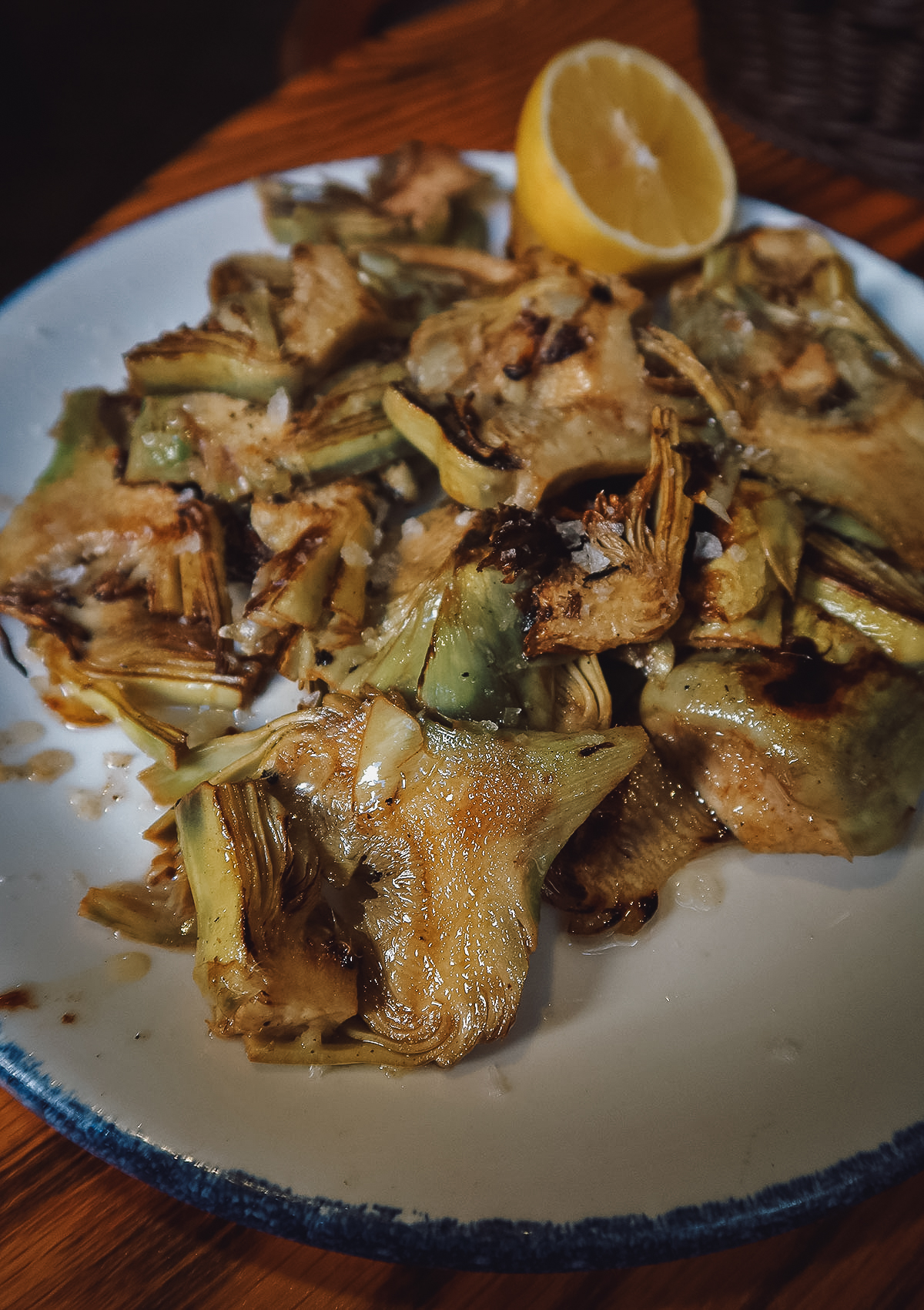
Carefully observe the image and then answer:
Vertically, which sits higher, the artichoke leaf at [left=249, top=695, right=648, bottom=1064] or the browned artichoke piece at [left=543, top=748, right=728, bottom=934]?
the artichoke leaf at [left=249, top=695, right=648, bottom=1064]

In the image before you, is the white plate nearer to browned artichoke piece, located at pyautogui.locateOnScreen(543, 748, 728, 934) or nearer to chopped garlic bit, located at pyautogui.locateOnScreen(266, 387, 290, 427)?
browned artichoke piece, located at pyautogui.locateOnScreen(543, 748, 728, 934)

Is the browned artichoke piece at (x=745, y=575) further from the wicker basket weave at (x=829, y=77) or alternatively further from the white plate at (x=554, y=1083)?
the wicker basket weave at (x=829, y=77)

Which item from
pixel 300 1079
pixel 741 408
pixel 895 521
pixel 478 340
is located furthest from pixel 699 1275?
pixel 478 340

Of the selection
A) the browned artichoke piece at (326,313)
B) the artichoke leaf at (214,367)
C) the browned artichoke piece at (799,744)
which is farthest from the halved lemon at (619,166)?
the browned artichoke piece at (799,744)

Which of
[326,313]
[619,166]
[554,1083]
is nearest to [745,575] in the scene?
[554,1083]

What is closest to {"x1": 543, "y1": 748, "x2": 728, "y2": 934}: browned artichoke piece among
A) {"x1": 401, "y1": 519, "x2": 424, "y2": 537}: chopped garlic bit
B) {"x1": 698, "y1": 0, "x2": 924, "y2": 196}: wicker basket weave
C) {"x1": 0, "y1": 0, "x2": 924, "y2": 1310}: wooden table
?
{"x1": 0, "y1": 0, "x2": 924, "y2": 1310}: wooden table

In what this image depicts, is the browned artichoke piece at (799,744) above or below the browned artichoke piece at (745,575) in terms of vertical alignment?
below

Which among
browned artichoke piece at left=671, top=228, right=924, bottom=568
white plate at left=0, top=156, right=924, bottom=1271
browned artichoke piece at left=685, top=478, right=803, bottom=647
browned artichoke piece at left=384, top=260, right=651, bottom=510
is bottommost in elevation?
white plate at left=0, top=156, right=924, bottom=1271
